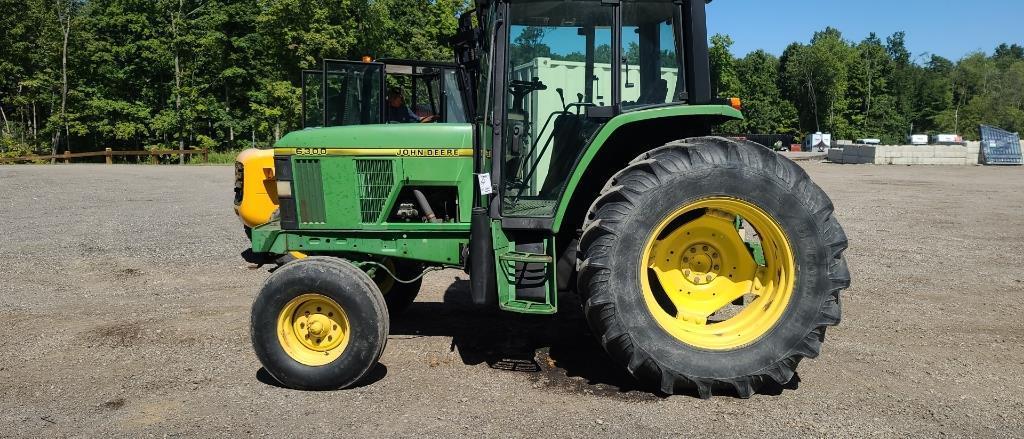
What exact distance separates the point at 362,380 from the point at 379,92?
496 cm

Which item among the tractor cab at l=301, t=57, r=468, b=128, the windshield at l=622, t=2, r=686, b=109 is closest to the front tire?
the windshield at l=622, t=2, r=686, b=109

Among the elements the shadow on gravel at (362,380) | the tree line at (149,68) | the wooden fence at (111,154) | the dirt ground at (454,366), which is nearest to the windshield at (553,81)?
the dirt ground at (454,366)

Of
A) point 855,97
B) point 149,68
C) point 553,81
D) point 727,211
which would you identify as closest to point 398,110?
point 553,81

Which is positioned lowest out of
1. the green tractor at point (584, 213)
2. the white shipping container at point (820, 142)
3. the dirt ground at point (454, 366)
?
the dirt ground at point (454, 366)

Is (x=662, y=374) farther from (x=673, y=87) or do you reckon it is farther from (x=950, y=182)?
(x=950, y=182)

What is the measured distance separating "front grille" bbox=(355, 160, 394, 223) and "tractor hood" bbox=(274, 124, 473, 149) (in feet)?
0.41

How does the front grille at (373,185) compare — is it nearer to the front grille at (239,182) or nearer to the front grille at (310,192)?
the front grille at (310,192)

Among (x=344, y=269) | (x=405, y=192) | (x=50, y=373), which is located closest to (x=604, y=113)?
(x=405, y=192)

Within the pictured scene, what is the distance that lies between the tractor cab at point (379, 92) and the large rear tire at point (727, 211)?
457cm

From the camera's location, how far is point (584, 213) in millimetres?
5168

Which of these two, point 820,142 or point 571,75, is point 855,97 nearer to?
point 820,142

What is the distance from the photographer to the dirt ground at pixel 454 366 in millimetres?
4234

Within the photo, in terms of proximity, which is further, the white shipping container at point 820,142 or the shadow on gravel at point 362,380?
the white shipping container at point 820,142

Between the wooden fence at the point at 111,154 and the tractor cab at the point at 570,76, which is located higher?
the wooden fence at the point at 111,154
